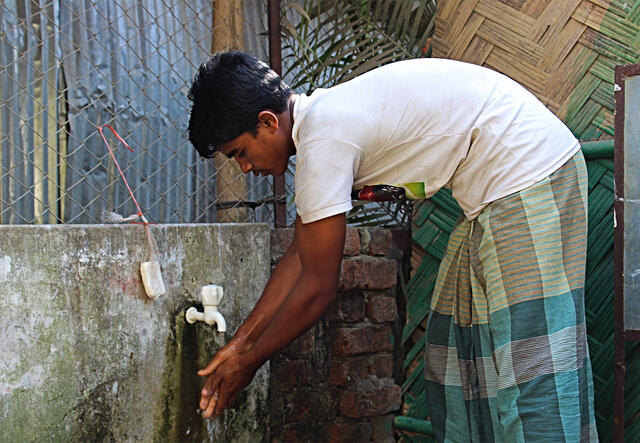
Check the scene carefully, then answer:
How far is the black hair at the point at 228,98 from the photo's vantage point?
1.62m

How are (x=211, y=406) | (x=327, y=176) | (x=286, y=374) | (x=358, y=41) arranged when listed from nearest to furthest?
(x=327, y=176) → (x=211, y=406) → (x=286, y=374) → (x=358, y=41)

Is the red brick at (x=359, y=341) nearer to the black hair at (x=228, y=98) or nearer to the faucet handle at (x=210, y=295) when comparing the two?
the faucet handle at (x=210, y=295)

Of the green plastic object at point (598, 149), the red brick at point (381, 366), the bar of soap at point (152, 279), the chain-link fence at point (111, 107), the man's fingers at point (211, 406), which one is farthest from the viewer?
the red brick at point (381, 366)

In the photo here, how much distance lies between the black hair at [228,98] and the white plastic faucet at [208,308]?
0.53m

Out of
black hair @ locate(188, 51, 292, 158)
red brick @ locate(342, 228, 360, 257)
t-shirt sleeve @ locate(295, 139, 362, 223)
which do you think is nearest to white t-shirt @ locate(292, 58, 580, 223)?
t-shirt sleeve @ locate(295, 139, 362, 223)

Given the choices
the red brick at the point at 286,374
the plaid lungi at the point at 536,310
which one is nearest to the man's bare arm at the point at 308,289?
the plaid lungi at the point at 536,310

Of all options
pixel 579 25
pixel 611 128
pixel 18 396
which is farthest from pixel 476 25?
pixel 18 396

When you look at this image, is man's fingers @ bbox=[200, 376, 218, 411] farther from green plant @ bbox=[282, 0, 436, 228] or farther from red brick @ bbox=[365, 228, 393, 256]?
green plant @ bbox=[282, 0, 436, 228]

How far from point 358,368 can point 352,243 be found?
501 millimetres

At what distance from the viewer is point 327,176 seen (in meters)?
1.56

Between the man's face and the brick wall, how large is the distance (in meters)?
0.80

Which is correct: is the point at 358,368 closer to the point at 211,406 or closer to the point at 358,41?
the point at 211,406

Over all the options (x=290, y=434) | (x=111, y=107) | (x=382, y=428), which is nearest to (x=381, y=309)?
(x=382, y=428)

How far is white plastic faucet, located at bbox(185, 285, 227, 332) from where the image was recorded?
1991 millimetres
